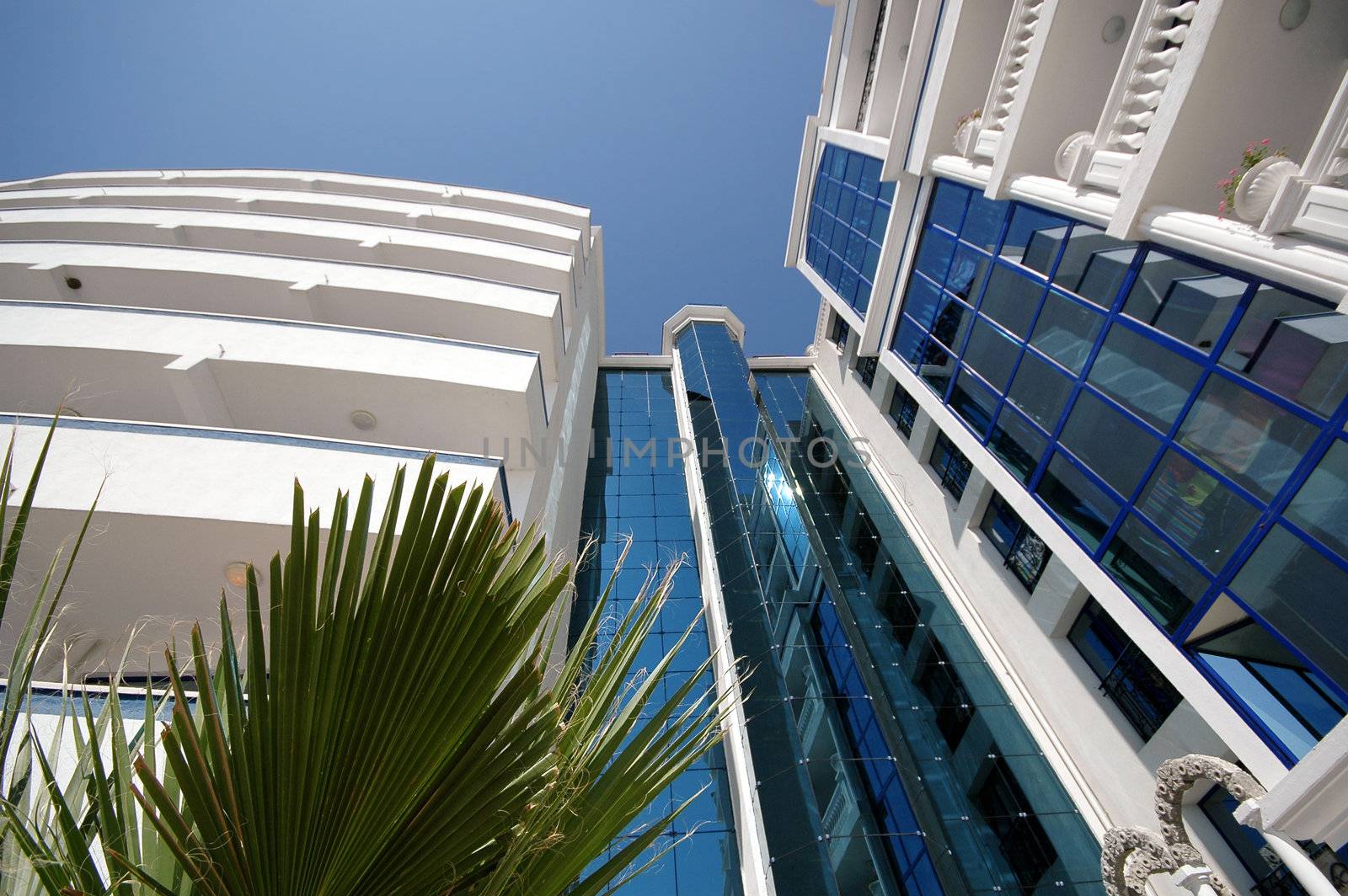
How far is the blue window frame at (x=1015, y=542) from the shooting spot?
1063cm

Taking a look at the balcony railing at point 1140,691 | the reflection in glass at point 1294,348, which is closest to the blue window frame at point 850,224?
the reflection in glass at point 1294,348

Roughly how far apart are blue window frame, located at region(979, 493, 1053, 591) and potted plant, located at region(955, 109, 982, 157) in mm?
7880

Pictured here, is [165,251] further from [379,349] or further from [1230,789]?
[1230,789]

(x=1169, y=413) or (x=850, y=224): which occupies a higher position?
(x=850, y=224)

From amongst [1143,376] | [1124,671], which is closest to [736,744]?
[1124,671]

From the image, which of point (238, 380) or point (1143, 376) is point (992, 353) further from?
point (238, 380)

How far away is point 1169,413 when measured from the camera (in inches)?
285

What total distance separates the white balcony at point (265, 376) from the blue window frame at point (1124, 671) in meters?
11.0

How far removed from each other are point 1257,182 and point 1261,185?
60 millimetres

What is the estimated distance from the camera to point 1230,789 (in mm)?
6297

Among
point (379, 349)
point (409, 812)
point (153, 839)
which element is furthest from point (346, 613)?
point (379, 349)

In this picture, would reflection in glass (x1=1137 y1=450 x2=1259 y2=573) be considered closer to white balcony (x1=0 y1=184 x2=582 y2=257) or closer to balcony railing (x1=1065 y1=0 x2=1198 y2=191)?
balcony railing (x1=1065 y1=0 x2=1198 y2=191)

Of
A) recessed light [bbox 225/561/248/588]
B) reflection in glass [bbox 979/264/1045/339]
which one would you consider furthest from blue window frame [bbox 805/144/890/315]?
recessed light [bbox 225/561/248/588]

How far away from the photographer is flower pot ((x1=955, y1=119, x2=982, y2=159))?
1087 centimetres
